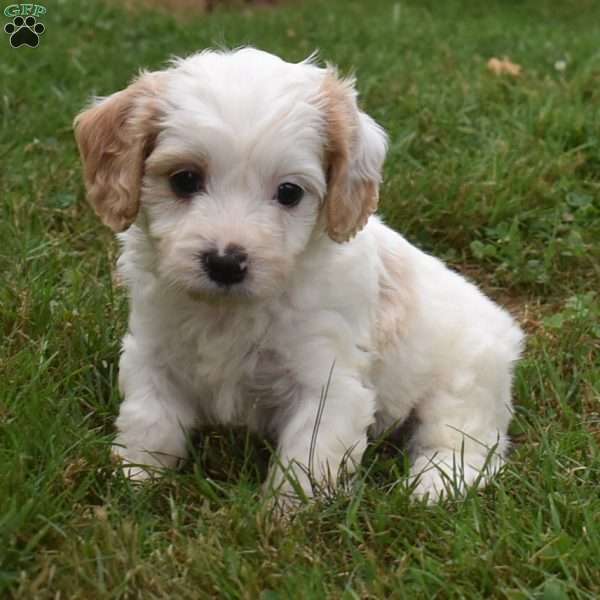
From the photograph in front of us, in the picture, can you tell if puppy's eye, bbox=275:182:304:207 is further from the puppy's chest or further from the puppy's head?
the puppy's chest

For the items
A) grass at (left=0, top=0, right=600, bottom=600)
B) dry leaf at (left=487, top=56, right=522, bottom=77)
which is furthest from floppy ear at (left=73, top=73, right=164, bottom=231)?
dry leaf at (left=487, top=56, right=522, bottom=77)

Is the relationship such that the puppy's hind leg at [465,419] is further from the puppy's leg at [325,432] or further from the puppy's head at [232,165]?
the puppy's head at [232,165]

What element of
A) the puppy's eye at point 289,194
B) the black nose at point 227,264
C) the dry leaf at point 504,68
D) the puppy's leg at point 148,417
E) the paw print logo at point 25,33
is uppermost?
the puppy's eye at point 289,194

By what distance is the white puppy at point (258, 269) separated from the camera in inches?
129

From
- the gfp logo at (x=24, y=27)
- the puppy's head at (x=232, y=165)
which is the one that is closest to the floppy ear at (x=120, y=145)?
the puppy's head at (x=232, y=165)

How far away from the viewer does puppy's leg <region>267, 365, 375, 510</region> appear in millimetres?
3455

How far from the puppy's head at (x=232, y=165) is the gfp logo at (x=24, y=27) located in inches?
147

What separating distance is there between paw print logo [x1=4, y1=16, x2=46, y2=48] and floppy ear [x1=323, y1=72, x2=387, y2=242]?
159 inches

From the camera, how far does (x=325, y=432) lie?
3510 millimetres

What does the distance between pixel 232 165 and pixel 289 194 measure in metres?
0.24

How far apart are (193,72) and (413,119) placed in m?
3.20

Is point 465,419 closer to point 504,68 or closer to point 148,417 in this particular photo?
point 148,417

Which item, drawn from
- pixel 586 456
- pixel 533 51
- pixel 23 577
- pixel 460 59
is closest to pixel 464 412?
pixel 586 456

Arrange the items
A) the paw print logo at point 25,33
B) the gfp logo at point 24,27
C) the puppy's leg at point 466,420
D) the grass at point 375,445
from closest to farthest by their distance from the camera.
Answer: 1. the grass at point 375,445
2. the puppy's leg at point 466,420
3. the gfp logo at point 24,27
4. the paw print logo at point 25,33
